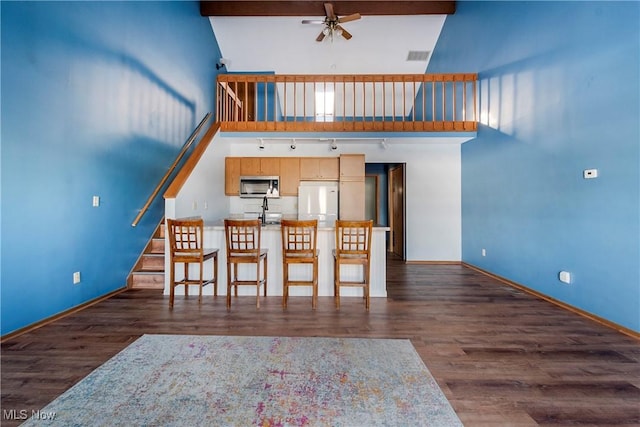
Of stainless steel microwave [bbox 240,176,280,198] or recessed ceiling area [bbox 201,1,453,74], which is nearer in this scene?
stainless steel microwave [bbox 240,176,280,198]

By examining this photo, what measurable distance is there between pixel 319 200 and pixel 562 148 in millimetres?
3805

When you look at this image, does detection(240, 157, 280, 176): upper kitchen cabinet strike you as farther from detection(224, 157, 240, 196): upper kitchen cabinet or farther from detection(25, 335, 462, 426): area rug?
detection(25, 335, 462, 426): area rug

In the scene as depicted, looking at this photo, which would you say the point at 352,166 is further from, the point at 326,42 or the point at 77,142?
the point at 77,142

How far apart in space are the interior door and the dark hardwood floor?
99.1 inches

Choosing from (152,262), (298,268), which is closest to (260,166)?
(152,262)

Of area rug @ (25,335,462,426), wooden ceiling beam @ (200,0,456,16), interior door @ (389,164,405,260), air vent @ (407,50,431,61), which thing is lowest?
area rug @ (25,335,462,426)

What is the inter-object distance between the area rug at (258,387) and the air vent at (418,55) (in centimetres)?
680

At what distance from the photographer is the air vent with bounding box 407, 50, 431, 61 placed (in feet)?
21.9

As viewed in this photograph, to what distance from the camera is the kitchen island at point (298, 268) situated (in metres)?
3.45

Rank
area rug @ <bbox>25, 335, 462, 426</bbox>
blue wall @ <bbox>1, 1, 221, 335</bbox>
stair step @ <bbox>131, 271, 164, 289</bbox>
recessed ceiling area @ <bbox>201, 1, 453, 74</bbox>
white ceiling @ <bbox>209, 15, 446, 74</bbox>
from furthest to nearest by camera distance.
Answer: white ceiling @ <bbox>209, 15, 446, 74</bbox> → recessed ceiling area @ <bbox>201, 1, 453, 74</bbox> → stair step @ <bbox>131, 271, 164, 289</bbox> → blue wall @ <bbox>1, 1, 221, 335</bbox> → area rug @ <bbox>25, 335, 462, 426</bbox>

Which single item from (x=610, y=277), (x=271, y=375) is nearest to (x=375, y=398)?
(x=271, y=375)

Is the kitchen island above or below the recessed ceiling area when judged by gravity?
below

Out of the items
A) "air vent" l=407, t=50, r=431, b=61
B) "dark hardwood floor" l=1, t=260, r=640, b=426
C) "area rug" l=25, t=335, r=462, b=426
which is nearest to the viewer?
"area rug" l=25, t=335, r=462, b=426

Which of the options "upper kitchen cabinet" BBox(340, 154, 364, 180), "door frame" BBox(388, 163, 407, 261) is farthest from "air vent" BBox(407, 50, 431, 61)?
"upper kitchen cabinet" BBox(340, 154, 364, 180)
